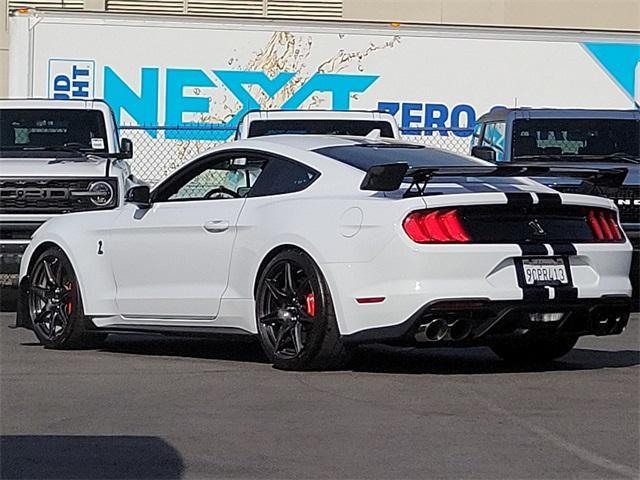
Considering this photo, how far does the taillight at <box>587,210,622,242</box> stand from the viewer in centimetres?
912

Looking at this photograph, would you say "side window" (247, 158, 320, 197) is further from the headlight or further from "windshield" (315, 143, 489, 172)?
the headlight

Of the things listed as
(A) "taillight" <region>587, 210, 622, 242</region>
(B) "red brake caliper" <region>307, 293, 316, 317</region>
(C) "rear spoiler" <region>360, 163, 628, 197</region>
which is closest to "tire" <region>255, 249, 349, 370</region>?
(B) "red brake caliper" <region>307, 293, 316, 317</region>

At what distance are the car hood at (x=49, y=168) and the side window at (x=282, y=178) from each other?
4477 mm

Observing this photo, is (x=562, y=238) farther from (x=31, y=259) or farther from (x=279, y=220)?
(x=31, y=259)

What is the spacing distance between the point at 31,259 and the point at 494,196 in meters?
3.83

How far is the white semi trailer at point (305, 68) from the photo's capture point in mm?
18594

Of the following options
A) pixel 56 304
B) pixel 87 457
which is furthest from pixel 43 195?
pixel 87 457

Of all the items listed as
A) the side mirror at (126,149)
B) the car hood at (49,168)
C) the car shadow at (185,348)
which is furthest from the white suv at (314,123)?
the car shadow at (185,348)

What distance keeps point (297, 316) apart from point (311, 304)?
0.13 meters

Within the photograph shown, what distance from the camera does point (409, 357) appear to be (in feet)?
33.4

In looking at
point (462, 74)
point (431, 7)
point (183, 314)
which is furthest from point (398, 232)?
point (431, 7)

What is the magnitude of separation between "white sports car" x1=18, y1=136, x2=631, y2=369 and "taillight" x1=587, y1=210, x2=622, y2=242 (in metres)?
0.01

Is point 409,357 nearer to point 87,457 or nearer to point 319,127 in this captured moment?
point 87,457

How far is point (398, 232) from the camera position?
846cm
